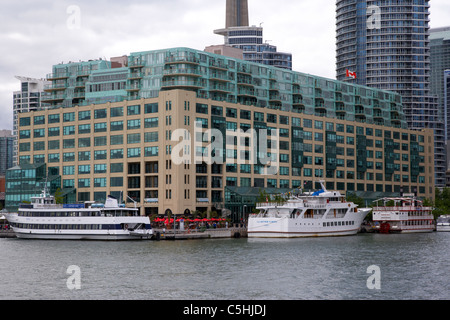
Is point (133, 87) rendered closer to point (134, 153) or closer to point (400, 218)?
point (134, 153)

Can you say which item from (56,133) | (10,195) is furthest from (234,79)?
(10,195)

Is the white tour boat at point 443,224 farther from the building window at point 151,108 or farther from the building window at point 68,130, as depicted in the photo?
the building window at point 68,130

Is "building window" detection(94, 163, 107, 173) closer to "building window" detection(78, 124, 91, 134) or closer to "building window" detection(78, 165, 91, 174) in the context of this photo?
"building window" detection(78, 165, 91, 174)

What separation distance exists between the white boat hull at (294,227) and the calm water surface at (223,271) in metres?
20.4

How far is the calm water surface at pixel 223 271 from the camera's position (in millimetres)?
65562

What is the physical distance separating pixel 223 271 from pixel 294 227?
63.3 metres

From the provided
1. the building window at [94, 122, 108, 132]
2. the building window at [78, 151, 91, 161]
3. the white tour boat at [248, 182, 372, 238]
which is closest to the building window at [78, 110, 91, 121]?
the building window at [94, 122, 108, 132]

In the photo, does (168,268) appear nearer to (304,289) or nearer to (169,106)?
(304,289)

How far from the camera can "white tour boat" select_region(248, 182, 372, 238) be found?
14150cm

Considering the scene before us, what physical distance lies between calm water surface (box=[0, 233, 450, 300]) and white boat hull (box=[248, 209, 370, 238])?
802 inches

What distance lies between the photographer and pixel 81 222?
133 metres

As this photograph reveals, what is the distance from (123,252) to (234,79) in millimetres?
94256

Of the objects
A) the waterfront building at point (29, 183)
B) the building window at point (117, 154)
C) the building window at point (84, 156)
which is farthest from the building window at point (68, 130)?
the building window at point (117, 154)

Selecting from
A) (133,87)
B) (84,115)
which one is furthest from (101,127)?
(133,87)
